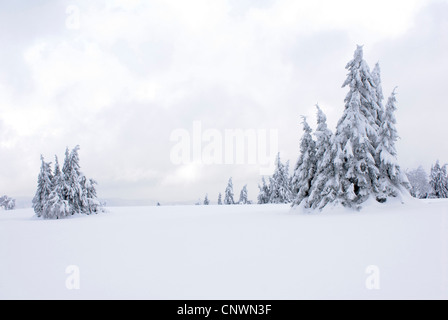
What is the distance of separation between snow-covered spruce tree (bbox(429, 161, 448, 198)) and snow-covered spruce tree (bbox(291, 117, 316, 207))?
45.4m

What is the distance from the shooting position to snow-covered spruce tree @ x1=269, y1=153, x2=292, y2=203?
5409 centimetres

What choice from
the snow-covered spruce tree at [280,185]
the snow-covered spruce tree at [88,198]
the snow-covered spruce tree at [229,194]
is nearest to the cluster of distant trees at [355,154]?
the snow-covered spruce tree at [88,198]

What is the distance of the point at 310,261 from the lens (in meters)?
6.50

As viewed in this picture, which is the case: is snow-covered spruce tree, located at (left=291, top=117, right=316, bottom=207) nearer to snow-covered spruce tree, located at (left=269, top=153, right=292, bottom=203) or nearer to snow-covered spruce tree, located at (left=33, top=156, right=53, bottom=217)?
snow-covered spruce tree, located at (left=33, top=156, right=53, bottom=217)

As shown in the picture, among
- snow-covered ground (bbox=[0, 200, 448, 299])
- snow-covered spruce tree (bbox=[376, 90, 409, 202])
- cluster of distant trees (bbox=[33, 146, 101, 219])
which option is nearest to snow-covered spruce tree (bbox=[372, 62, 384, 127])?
snow-covered spruce tree (bbox=[376, 90, 409, 202])

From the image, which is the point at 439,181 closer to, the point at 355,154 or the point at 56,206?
the point at 355,154

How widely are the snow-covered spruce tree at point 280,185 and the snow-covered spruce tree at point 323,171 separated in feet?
110

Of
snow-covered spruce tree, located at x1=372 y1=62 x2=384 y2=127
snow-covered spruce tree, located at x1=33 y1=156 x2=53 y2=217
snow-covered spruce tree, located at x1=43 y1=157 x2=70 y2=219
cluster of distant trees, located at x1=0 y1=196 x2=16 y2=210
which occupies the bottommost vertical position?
cluster of distant trees, located at x1=0 y1=196 x2=16 y2=210

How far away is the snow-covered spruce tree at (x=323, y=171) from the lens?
62.7 ft

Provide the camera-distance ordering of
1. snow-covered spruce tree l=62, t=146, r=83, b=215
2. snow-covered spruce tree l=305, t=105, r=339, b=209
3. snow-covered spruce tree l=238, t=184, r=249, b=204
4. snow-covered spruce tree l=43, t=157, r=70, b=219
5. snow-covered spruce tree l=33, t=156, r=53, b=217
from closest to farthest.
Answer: snow-covered spruce tree l=305, t=105, r=339, b=209 < snow-covered spruce tree l=43, t=157, r=70, b=219 < snow-covered spruce tree l=62, t=146, r=83, b=215 < snow-covered spruce tree l=33, t=156, r=53, b=217 < snow-covered spruce tree l=238, t=184, r=249, b=204

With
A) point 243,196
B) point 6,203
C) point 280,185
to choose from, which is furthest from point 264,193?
point 6,203

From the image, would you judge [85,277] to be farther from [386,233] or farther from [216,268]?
[386,233]

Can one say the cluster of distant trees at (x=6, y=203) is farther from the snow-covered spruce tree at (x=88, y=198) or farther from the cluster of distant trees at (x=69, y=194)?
the snow-covered spruce tree at (x=88, y=198)
